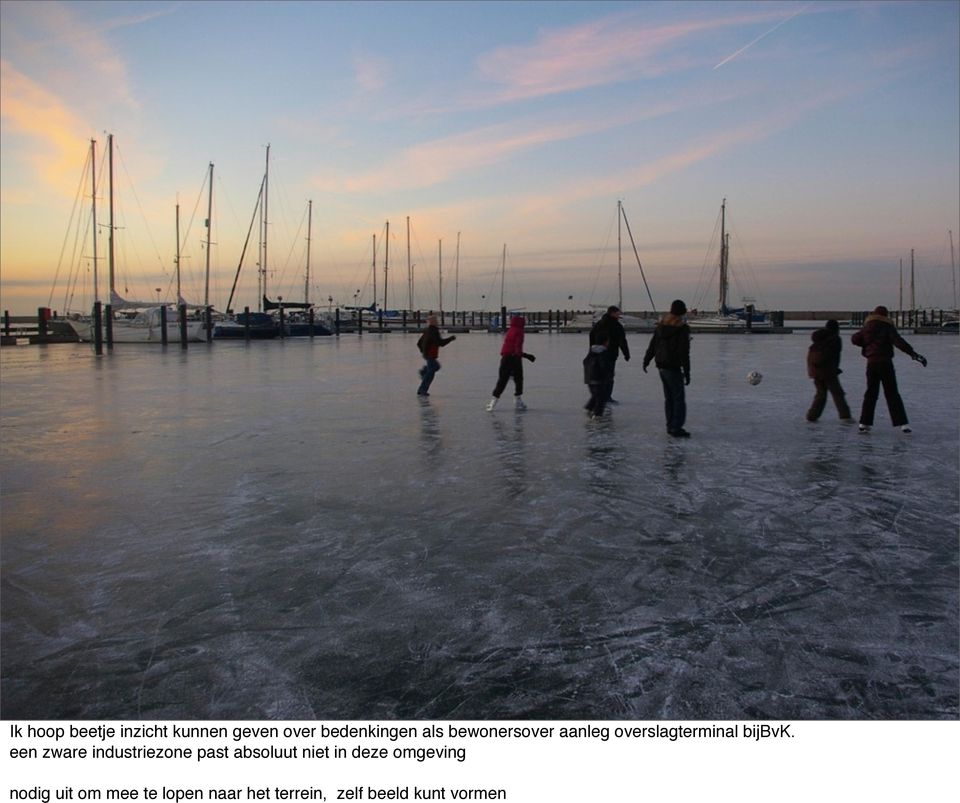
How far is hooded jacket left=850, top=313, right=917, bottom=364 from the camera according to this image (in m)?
8.92

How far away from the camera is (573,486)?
6234mm

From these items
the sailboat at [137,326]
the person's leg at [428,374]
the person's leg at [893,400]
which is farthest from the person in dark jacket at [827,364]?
the sailboat at [137,326]

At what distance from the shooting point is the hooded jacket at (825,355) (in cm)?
991

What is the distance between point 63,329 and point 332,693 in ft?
156

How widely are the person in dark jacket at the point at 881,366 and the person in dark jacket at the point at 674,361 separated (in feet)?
Answer: 5.97

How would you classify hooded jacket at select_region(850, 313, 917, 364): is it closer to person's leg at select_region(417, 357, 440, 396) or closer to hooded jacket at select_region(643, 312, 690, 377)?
hooded jacket at select_region(643, 312, 690, 377)

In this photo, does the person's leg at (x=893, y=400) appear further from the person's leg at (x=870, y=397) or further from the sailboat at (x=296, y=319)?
the sailboat at (x=296, y=319)

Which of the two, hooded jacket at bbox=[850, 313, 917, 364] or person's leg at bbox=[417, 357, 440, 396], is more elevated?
hooded jacket at bbox=[850, 313, 917, 364]

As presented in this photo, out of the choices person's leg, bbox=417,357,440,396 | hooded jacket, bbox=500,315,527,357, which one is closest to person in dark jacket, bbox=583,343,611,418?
hooded jacket, bbox=500,315,527,357

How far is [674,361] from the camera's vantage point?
884 cm

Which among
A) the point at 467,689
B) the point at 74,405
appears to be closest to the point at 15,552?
the point at 467,689

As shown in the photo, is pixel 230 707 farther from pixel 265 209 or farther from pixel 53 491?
pixel 265 209

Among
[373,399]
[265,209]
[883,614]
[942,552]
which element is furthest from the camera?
[265,209]

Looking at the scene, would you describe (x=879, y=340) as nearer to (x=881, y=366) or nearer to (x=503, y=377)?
(x=881, y=366)
